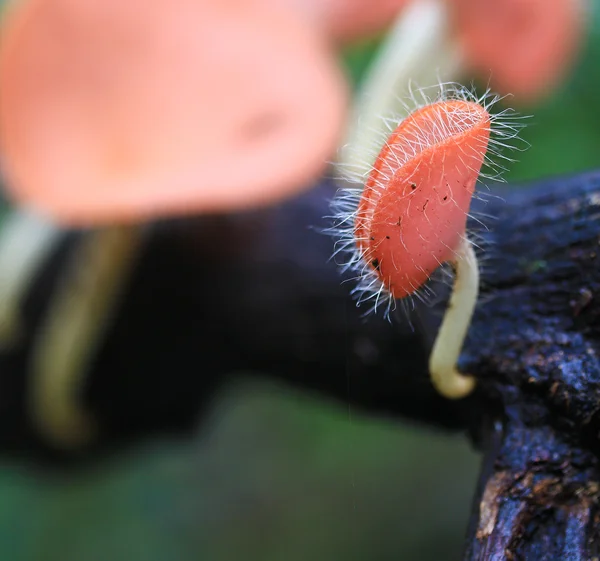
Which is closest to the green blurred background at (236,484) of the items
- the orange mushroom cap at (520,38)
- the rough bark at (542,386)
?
the orange mushroom cap at (520,38)

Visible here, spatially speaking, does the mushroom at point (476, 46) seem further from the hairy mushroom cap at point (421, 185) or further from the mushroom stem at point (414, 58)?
the hairy mushroom cap at point (421, 185)

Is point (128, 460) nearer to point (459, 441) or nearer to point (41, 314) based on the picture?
point (41, 314)

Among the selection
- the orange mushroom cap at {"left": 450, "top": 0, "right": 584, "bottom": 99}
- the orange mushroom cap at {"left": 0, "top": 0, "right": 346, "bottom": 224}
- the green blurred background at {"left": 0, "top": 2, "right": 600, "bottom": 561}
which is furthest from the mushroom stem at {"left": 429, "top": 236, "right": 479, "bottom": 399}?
the orange mushroom cap at {"left": 450, "top": 0, "right": 584, "bottom": 99}

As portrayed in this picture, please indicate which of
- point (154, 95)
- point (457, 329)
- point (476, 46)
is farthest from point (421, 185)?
point (476, 46)

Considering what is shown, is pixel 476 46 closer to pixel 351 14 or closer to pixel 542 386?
pixel 351 14

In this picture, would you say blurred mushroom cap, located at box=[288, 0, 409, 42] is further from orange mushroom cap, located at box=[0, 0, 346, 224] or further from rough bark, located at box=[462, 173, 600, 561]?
rough bark, located at box=[462, 173, 600, 561]

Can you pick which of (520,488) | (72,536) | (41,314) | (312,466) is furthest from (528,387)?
(72,536)
